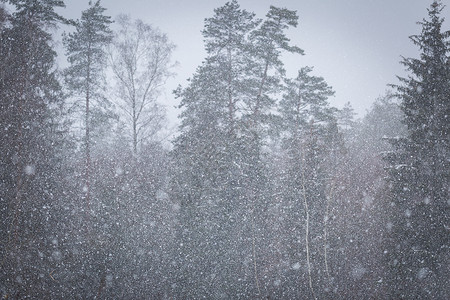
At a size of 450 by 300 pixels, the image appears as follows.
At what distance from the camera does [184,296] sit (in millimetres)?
12117

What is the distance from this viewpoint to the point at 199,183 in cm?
1206

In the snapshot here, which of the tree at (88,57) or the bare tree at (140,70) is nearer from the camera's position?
the tree at (88,57)

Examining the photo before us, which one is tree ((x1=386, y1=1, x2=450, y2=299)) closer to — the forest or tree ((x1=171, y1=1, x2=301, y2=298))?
the forest

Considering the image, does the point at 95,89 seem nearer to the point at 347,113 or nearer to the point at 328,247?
the point at 328,247

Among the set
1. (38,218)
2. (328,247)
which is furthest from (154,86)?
(328,247)

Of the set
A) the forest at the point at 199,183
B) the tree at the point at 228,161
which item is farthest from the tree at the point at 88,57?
the tree at the point at 228,161

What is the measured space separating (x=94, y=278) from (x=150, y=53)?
1363 cm

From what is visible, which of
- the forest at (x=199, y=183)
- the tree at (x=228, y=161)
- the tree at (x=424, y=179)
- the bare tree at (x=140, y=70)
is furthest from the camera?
the bare tree at (x=140, y=70)

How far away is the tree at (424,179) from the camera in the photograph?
1083 cm

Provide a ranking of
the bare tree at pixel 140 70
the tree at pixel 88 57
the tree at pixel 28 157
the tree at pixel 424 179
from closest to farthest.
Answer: the tree at pixel 28 157 < the tree at pixel 424 179 < the tree at pixel 88 57 < the bare tree at pixel 140 70

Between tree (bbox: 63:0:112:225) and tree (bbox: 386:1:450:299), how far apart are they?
1599 cm

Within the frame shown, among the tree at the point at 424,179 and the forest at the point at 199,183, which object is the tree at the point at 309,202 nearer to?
the forest at the point at 199,183

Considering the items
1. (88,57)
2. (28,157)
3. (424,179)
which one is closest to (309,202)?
A: (424,179)

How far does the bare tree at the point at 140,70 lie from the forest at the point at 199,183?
9 centimetres
